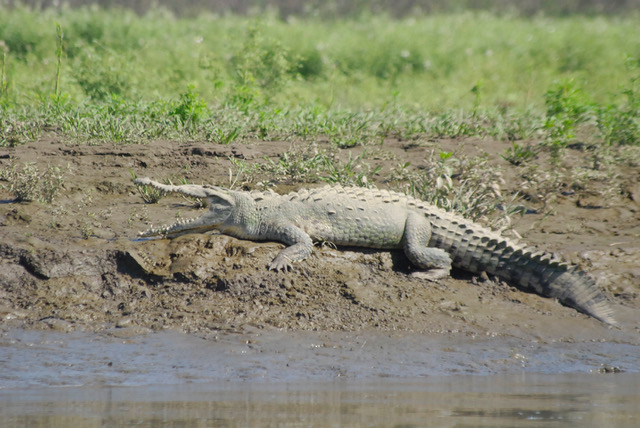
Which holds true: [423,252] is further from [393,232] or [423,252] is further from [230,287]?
[230,287]

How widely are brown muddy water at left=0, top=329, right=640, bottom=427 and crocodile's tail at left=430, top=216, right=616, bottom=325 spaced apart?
0.57m

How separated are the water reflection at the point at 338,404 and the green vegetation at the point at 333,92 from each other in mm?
2864

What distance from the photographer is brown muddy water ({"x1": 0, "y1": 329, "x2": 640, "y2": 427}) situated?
3303 millimetres

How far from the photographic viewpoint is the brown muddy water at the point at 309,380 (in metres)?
3.30

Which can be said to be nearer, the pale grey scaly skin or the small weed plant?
the pale grey scaly skin

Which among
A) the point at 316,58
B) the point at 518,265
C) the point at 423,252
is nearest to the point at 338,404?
the point at 423,252

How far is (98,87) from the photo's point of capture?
9.41 meters

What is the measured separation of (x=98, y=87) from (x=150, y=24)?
677cm

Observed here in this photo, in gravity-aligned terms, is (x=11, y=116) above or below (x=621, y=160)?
below

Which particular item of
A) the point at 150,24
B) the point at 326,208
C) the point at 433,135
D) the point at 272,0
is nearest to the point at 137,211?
the point at 326,208

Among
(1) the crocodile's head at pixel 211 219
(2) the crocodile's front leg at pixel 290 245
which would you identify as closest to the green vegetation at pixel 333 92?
(1) the crocodile's head at pixel 211 219

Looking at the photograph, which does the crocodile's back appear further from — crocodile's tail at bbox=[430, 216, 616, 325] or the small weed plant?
the small weed plant

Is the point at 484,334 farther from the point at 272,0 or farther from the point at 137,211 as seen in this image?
the point at 272,0

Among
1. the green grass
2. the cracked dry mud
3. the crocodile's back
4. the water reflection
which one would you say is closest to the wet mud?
the cracked dry mud
